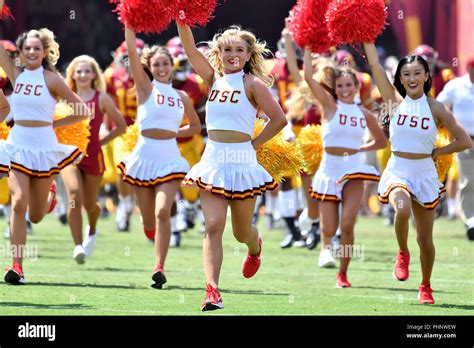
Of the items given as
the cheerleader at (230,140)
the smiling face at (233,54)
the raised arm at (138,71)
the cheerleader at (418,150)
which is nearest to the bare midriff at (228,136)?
the cheerleader at (230,140)

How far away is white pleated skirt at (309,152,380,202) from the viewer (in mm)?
10452

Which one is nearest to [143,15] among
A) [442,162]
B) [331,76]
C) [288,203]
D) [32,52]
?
[32,52]

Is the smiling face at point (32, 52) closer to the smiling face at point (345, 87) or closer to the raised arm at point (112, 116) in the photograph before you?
the raised arm at point (112, 116)

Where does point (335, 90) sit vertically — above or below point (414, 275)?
above

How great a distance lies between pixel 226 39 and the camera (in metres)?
8.21

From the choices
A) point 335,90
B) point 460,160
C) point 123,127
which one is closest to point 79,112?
point 123,127

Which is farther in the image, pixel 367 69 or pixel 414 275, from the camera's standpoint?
pixel 367 69

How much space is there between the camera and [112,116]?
11.6 meters

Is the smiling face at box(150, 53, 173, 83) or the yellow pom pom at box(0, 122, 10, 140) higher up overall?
the smiling face at box(150, 53, 173, 83)

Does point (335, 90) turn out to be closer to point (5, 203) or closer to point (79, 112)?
point (79, 112)

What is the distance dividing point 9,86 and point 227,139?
3.92 metres

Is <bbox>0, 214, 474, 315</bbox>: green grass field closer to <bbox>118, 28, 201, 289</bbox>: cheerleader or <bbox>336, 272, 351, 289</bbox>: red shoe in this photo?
<bbox>336, 272, 351, 289</bbox>: red shoe

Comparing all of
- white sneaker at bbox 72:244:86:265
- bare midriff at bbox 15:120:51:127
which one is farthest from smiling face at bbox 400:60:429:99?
white sneaker at bbox 72:244:86:265
